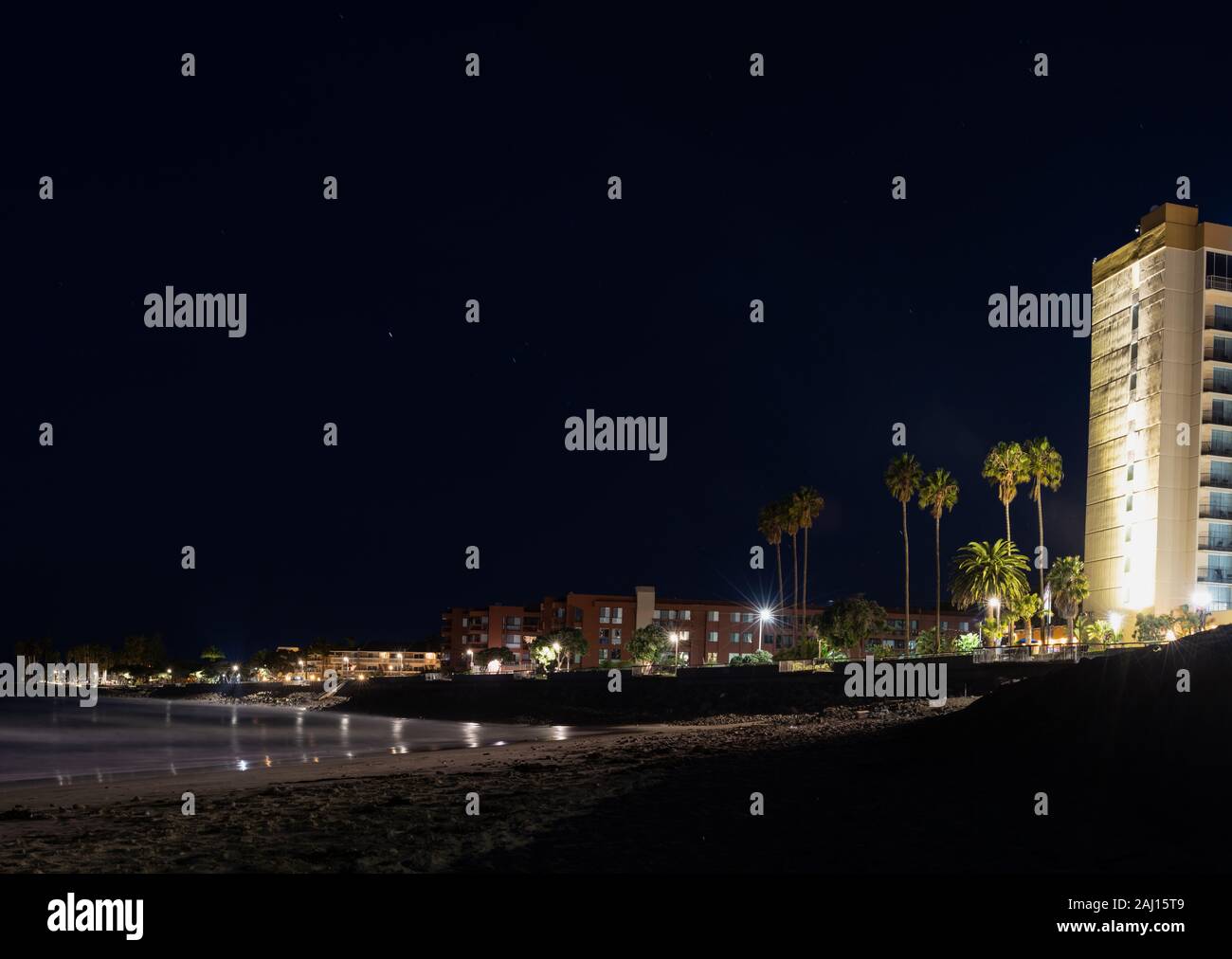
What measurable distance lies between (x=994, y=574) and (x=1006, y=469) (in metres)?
9.50

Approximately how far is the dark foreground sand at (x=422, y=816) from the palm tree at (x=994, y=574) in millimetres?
68211

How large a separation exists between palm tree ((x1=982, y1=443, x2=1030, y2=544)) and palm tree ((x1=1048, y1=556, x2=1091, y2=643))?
20.0 ft

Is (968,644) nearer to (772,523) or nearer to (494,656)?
(772,523)

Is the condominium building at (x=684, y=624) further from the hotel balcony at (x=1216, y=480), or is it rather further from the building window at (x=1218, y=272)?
the building window at (x=1218, y=272)

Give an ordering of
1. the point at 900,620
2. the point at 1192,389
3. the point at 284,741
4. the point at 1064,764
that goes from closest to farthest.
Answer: the point at 1064,764 → the point at 284,741 → the point at 1192,389 → the point at 900,620

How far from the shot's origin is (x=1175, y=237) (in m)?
101

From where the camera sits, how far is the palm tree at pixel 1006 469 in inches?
3775

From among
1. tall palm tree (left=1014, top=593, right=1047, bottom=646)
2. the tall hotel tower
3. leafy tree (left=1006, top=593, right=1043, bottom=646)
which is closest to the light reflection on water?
tall palm tree (left=1014, top=593, right=1047, bottom=646)

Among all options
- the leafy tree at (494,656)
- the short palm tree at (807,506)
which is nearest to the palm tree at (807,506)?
the short palm tree at (807,506)

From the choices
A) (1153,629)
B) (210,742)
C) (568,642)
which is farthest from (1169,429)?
(210,742)
